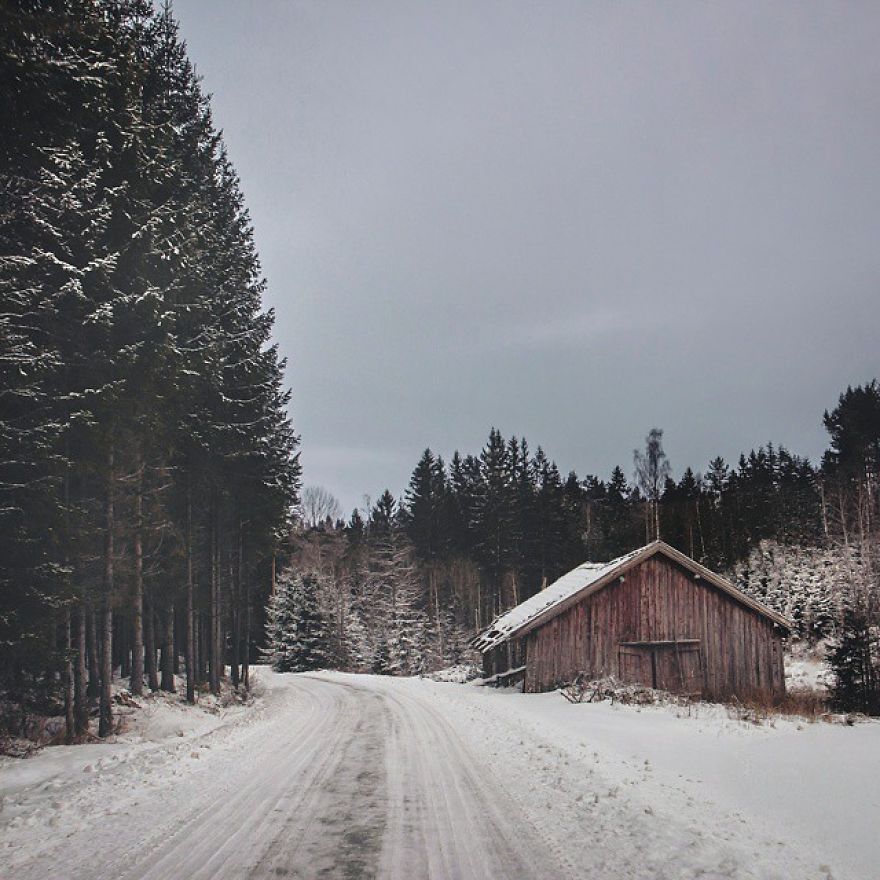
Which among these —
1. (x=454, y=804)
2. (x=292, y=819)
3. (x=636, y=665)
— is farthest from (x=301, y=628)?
(x=292, y=819)

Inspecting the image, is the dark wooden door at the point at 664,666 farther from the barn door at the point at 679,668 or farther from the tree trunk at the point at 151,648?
the tree trunk at the point at 151,648

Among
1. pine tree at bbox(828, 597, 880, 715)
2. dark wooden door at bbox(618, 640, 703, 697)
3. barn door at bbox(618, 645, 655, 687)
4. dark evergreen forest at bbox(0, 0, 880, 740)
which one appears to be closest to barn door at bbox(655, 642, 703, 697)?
dark wooden door at bbox(618, 640, 703, 697)

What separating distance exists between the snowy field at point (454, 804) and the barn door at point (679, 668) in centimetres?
1170

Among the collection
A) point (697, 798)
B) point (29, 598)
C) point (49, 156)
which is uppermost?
point (49, 156)

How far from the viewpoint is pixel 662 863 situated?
Answer: 19.8ft

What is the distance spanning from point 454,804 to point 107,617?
10318mm

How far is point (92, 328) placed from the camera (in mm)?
13656

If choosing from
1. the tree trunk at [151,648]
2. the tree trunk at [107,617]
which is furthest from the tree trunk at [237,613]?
the tree trunk at [107,617]

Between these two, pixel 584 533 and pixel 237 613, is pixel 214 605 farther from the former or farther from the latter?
pixel 584 533

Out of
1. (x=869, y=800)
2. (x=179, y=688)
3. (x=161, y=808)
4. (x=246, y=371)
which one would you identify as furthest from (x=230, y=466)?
(x=869, y=800)

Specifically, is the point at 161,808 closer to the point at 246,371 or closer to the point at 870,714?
the point at 246,371

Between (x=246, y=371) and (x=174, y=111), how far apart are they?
8592 mm

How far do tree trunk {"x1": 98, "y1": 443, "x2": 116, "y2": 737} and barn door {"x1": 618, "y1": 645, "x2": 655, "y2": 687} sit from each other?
64.5ft

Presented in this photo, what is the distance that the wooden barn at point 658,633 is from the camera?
85.6ft
